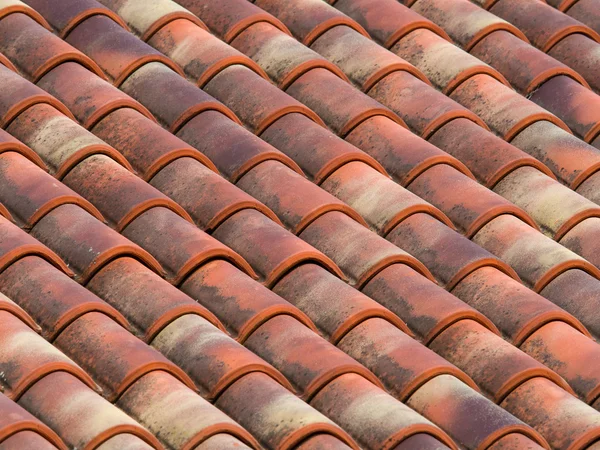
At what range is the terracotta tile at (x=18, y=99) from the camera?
6957 millimetres

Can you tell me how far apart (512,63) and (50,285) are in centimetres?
331

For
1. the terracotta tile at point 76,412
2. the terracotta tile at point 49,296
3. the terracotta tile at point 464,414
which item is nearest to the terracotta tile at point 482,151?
the terracotta tile at point 464,414

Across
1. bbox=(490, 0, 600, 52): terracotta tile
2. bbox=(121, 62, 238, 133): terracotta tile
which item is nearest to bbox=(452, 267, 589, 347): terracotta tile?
bbox=(121, 62, 238, 133): terracotta tile

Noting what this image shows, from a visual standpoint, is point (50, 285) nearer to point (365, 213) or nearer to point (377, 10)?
point (365, 213)

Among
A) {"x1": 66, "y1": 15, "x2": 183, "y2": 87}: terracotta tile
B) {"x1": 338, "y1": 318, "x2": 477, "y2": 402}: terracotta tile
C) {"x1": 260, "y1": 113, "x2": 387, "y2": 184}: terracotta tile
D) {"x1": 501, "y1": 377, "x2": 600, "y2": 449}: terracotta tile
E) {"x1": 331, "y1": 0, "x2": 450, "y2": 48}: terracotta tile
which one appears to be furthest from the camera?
{"x1": 331, "y1": 0, "x2": 450, "y2": 48}: terracotta tile

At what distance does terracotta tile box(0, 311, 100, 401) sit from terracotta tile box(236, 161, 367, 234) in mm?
1487

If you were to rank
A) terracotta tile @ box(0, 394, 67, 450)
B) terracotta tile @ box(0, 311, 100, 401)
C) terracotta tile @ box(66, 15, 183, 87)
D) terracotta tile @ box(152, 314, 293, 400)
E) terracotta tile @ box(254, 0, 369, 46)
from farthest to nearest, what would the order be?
terracotta tile @ box(254, 0, 369, 46)
terracotta tile @ box(66, 15, 183, 87)
terracotta tile @ box(152, 314, 293, 400)
terracotta tile @ box(0, 311, 100, 401)
terracotta tile @ box(0, 394, 67, 450)

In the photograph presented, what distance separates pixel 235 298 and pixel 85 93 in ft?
4.80

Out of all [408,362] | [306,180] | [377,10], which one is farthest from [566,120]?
[408,362]

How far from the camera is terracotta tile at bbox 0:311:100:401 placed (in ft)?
18.1

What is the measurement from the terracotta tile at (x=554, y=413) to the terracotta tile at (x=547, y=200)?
1232 mm

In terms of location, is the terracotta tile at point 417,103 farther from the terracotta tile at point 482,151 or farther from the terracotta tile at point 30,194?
the terracotta tile at point 30,194

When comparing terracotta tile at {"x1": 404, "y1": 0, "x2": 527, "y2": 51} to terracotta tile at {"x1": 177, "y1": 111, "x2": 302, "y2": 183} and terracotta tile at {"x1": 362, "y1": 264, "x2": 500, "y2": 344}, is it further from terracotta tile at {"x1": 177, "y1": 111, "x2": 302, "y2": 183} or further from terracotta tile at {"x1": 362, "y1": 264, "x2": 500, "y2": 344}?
terracotta tile at {"x1": 362, "y1": 264, "x2": 500, "y2": 344}

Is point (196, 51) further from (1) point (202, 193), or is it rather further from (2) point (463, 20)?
(2) point (463, 20)
